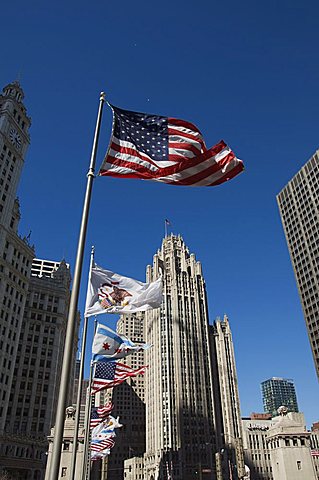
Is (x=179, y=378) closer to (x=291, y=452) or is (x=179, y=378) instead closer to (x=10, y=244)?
(x=10, y=244)

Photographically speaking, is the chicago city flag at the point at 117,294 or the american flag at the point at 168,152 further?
the chicago city flag at the point at 117,294

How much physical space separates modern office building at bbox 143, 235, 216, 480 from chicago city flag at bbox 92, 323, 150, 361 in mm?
127521

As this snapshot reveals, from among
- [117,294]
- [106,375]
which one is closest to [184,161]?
[117,294]

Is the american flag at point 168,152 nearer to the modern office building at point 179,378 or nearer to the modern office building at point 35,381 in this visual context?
the modern office building at point 35,381

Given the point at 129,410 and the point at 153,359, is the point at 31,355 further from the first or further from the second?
the point at 129,410

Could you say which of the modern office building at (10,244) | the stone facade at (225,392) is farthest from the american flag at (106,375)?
the stone facade at (225,392)

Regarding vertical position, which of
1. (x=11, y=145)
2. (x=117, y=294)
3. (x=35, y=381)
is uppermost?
(x=11, y=145)

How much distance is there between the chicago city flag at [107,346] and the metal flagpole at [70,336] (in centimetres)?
1450

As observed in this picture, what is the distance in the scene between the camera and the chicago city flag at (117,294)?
2318cm

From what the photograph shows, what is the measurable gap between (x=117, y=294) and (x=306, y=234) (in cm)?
14297

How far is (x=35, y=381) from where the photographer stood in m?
101

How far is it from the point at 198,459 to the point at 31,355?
7830 cm

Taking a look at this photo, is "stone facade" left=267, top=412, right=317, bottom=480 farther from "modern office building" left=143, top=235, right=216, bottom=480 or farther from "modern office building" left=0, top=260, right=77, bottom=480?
"modern office building" left=143, top=235, right=216, bottom=480

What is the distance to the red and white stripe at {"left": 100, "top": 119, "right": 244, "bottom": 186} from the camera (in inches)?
643
